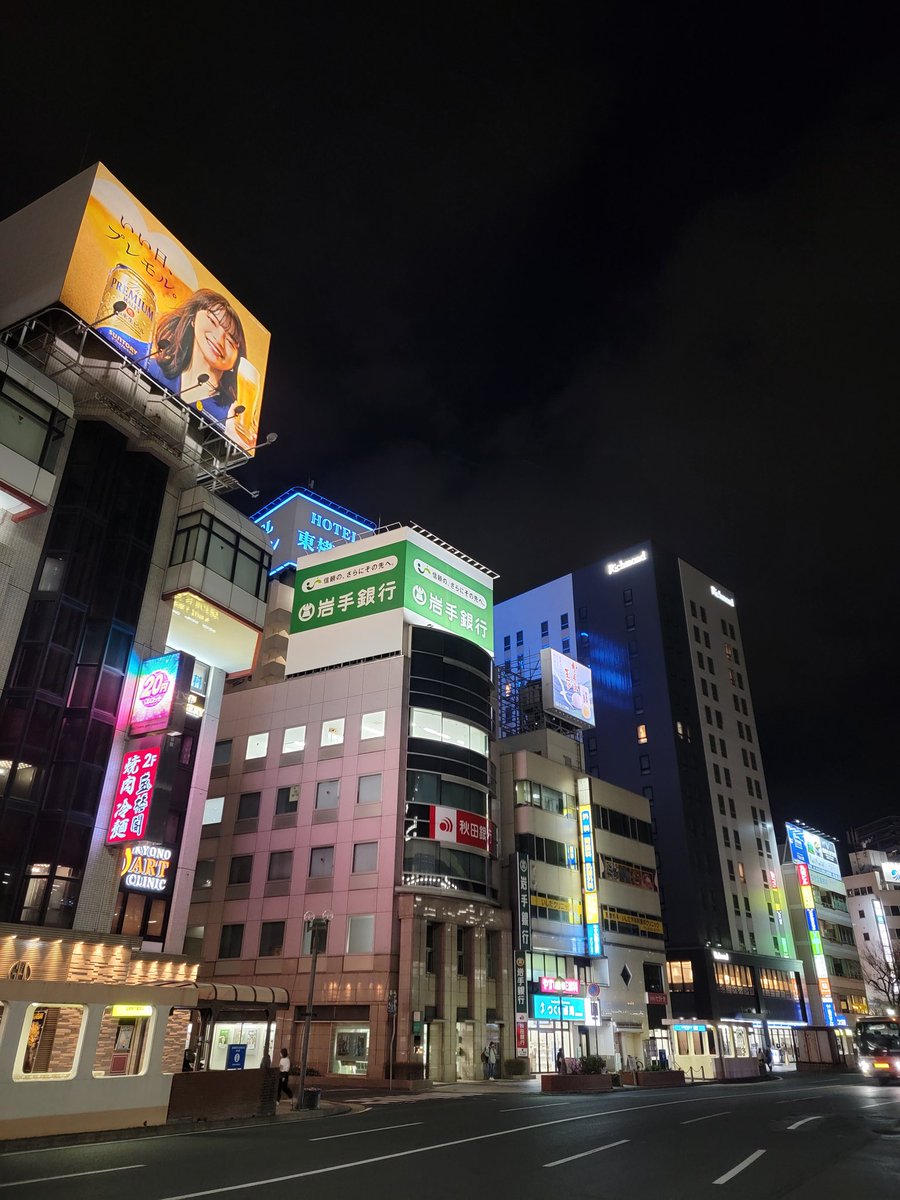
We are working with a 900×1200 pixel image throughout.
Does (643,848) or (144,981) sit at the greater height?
(643,848)

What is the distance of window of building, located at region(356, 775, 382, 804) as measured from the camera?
170ft

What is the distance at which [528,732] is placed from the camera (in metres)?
70.4

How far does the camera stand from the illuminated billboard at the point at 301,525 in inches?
3137

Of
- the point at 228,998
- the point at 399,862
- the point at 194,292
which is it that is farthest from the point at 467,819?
the point at 194,292

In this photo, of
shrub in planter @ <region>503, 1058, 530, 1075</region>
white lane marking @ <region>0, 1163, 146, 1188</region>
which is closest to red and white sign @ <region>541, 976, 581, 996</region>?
shrub in planter @ <region>503, 1058, 530, 1075</region>

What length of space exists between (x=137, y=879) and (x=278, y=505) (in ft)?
200

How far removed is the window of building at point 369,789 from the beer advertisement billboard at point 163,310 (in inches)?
930

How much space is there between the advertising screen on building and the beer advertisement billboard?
282ft

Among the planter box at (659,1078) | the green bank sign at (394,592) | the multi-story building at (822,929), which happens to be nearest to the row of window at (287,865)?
the green bank sign at (394,592)

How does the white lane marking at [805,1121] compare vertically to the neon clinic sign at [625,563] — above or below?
below

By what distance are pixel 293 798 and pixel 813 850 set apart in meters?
77.7

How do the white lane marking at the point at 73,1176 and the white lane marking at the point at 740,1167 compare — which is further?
the white lane marking at the point at 740,1167

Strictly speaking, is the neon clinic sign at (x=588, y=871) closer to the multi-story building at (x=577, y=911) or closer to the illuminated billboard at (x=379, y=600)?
the multi-story building at (x=577, y=911)

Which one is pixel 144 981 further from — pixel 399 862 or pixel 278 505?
pixel 278 505
